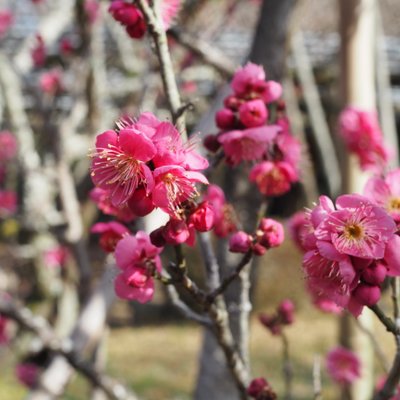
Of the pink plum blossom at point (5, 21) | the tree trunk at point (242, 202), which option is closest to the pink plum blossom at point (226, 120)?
the tree trunk at point (242, 202)

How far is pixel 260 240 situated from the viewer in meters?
0.84

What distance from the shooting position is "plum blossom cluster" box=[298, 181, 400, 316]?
68 cm

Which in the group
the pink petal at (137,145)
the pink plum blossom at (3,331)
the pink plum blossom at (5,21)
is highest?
the pink petal at (137,145)

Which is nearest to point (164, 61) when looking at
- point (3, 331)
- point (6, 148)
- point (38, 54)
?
point (38, 54)

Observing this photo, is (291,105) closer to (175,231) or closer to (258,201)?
(258,201)

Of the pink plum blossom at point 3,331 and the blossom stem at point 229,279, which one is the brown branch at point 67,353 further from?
the pink plum blossom at point 3,331

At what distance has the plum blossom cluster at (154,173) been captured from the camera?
0.67 m

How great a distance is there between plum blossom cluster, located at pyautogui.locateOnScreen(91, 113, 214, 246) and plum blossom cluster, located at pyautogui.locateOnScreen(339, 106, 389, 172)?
1129 mm

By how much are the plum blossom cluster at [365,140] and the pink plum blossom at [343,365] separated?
0.68 m

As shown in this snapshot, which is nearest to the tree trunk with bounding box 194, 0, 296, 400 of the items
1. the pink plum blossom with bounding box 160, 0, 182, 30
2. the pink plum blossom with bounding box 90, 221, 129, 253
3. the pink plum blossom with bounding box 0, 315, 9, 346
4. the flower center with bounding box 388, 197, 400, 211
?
the pink plum blossom with bounding box 160, 0, 182, 30

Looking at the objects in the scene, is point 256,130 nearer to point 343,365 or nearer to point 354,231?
point 354,231

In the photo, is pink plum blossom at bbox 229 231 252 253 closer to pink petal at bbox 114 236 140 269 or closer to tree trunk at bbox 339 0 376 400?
pink petal at bbox 114 236 140 269

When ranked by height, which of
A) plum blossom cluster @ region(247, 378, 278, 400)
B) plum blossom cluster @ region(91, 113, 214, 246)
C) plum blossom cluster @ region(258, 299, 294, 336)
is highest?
plum blossom cluster @ region(91, 113, 214, 246)

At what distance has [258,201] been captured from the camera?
1716mm
